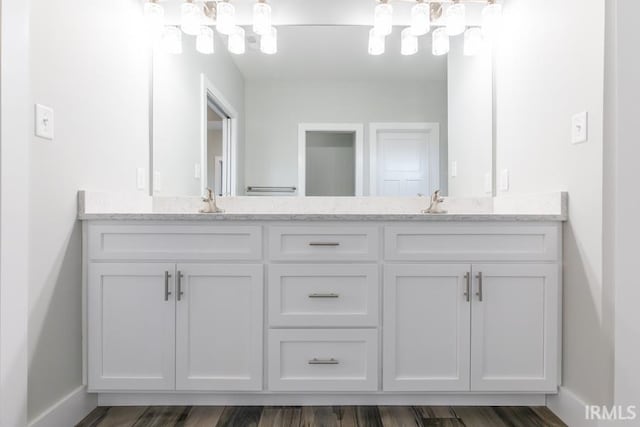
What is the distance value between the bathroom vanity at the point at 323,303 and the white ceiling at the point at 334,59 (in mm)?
993

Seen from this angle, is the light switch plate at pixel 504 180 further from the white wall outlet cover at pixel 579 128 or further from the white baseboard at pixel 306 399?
the white baseboard at pixel 306 399

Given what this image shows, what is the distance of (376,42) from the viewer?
2102mm

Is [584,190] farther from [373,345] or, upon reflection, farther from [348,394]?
[348,394]

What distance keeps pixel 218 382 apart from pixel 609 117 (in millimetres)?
1800

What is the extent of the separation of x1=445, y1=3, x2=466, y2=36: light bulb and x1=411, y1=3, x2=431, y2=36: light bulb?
0.11 meters

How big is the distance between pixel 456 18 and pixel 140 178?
189 centimetres

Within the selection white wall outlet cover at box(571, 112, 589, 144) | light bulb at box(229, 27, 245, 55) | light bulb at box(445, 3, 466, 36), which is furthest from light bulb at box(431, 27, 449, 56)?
light bulb at box(229, 27, 245, 55)

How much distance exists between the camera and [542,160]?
5.64ft

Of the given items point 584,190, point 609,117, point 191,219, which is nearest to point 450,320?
point 584,190

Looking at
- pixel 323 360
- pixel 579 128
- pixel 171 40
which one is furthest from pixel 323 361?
pixel 171 40

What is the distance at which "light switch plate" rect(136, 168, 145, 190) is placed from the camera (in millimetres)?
2000

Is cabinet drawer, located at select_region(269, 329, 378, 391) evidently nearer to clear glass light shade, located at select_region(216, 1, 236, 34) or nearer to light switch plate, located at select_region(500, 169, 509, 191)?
light switch plate, located at select_region(500, 169, 509, 191)

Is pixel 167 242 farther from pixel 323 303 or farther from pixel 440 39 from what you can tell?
pixel 440 39

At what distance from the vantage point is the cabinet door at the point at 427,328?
159 cm
